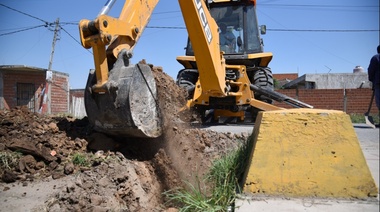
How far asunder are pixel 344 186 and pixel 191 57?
5.05 metres

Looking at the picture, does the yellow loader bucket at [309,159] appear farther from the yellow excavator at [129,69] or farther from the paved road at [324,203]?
the yellow excavator at [129,69]

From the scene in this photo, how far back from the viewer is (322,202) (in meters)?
2.17

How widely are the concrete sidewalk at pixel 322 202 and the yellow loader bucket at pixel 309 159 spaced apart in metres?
0.06

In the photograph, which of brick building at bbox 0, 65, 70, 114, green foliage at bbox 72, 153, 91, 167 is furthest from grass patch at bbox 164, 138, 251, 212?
brick building at bbox 0, 65, 70, 114

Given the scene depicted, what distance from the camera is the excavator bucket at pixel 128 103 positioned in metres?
3.58

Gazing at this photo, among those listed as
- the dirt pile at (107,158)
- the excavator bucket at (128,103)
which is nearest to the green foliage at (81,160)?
the dirt pile at (107,158)

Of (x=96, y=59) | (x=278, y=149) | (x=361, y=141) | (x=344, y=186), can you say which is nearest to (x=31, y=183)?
(x=96, y=59)

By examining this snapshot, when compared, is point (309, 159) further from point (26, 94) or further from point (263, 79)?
point (26, 94)

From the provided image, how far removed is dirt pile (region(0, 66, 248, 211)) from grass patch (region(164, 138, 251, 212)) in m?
0.58

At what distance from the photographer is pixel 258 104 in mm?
6340

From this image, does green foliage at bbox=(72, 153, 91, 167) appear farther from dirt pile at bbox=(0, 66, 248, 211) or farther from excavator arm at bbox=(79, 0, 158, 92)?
excavator arm at bbox=(79, 0, 158, 92)

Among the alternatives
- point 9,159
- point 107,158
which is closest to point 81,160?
point 107,158

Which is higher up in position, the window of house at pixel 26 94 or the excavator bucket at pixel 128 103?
the excavator bucket at pixel 128 103

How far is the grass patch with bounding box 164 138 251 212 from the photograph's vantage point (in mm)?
2570
